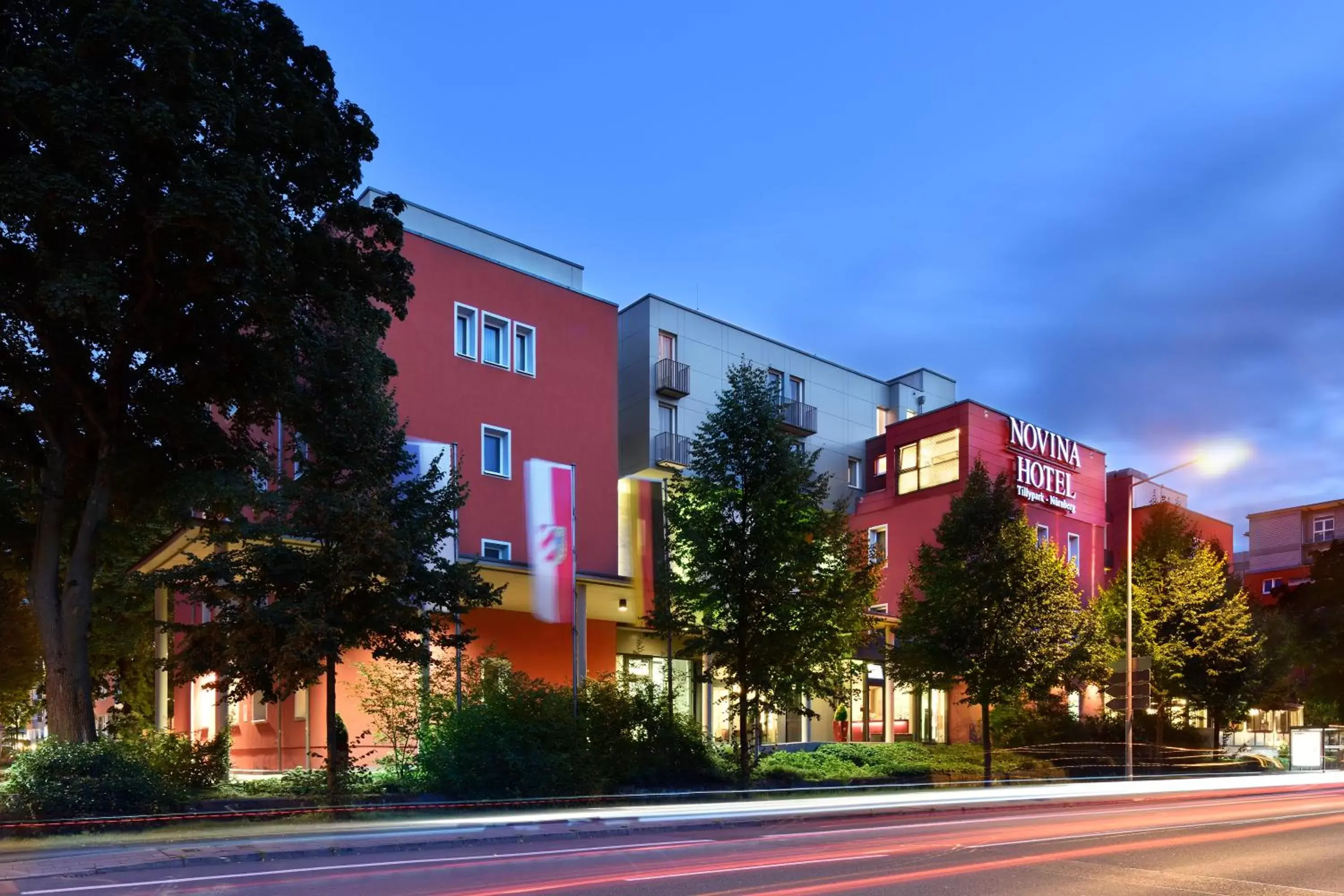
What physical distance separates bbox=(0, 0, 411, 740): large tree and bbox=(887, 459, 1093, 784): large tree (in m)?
16.2

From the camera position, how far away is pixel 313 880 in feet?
36.6

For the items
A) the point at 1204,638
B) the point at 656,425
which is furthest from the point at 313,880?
the point at 1204,638

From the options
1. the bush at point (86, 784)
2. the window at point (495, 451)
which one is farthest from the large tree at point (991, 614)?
the bush at point (86, 784)

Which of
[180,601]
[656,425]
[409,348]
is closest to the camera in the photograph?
[180,601]

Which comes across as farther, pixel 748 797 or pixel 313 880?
pixel 748 797

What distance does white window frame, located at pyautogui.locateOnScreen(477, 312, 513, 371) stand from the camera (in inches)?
1362

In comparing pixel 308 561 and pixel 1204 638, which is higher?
pixel 308 561

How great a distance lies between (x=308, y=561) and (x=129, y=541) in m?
9.68

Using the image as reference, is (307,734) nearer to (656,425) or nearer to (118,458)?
(118,458)

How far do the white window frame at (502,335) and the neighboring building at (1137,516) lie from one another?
31079 mm

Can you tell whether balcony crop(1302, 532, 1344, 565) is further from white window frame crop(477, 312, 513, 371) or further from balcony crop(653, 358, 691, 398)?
white window frame crop(477, 312, 513, 371)

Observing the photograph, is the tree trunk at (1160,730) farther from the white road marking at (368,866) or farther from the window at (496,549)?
the white road marking at (368,866)

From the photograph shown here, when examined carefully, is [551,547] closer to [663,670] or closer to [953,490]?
[663,670]

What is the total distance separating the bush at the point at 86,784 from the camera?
51.0ft
